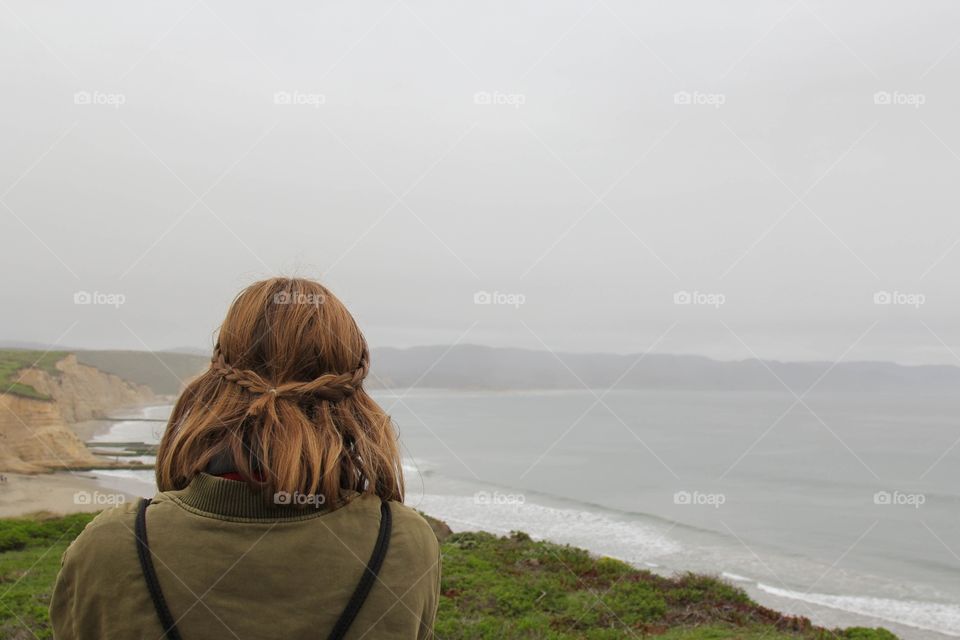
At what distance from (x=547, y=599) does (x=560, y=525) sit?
1361 cm

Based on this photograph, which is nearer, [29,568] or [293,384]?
[293,384]

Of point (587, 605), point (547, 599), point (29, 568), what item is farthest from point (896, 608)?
point (29, 568)

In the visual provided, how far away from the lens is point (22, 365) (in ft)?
92.1

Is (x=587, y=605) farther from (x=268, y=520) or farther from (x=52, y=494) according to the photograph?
(x=52, y=494)

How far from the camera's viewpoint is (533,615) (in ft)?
31.8

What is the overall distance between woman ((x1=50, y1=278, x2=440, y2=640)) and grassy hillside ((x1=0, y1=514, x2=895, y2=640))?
7564 millimetres

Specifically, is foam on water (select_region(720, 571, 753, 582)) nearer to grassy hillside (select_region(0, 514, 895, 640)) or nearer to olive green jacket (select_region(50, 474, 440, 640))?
grassy hillside (select_region(0, 514, 895, 640))

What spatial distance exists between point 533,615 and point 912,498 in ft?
101

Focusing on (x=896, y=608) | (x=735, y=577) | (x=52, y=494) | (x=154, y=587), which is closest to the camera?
(x=154, y=587)

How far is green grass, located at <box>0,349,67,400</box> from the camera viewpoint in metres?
22.5

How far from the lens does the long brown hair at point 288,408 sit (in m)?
1.54

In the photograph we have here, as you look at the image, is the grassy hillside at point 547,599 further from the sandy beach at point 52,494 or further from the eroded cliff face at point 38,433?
the eroded cliff face at point 38,433

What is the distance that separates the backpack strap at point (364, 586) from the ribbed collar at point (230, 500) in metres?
0.17

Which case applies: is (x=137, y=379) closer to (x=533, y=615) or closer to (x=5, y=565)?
(x=5, y=565)
